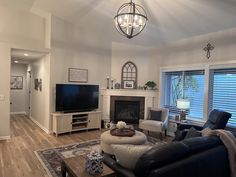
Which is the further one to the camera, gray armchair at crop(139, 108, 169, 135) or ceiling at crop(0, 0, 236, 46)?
gray armchair at crop(139, 108, 169, 135)

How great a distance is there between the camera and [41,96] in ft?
20.3

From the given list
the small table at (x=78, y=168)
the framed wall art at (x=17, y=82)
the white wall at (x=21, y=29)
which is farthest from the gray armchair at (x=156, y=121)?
the framed wall art at (x=17, y=82)

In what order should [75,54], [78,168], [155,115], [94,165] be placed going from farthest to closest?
[75,54]
[155,115]
[78,168]
[94,165]

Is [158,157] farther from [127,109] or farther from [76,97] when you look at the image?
[127,109]

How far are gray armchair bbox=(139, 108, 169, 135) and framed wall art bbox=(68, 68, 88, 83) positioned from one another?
2.30 m

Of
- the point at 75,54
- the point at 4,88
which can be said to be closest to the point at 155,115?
the point at 75,54

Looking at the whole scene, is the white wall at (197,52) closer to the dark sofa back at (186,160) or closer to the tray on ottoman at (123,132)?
the tray on ottoman at (123,132)

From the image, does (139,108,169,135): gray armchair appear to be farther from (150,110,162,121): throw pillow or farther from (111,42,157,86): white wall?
(111,42,157,86): white wall

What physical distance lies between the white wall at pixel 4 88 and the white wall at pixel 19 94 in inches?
156

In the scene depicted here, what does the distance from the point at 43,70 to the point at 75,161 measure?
172 inches

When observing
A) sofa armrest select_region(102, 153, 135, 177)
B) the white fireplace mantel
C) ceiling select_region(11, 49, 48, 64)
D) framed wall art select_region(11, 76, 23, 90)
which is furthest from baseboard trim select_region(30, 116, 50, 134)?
sofa armrest select_region(102, 153, 135, 177)

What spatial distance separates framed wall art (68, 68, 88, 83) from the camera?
19.0ft

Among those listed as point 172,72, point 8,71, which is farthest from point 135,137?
point 8,71

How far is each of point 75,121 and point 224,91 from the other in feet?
13.8
